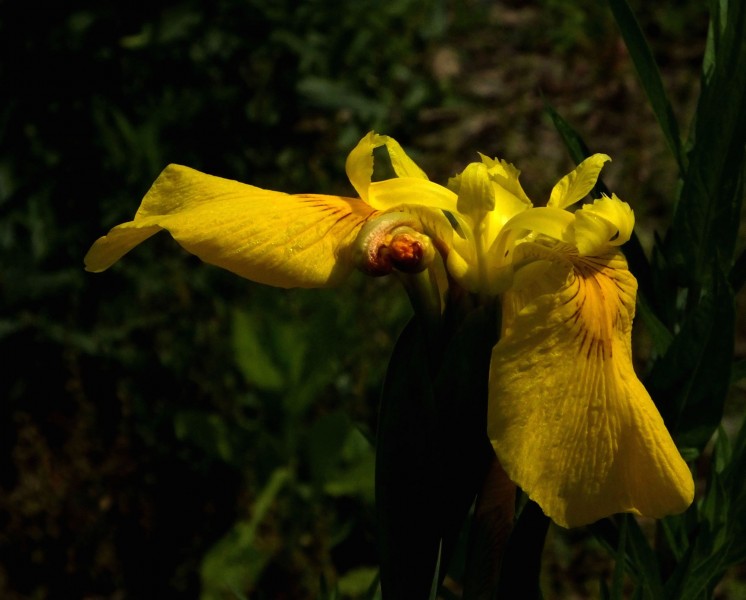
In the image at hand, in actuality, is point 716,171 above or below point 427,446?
above

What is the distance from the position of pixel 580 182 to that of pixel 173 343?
183 centimetres

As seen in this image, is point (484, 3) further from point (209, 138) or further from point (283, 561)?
point (283, 561)

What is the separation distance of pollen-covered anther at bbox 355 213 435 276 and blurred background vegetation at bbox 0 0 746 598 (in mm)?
1260

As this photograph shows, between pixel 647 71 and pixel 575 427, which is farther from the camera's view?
pixel 647 71

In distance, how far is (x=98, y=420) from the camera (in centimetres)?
272

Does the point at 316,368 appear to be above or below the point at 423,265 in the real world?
below

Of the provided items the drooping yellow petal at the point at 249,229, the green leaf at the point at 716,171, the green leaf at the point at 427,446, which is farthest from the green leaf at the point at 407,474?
the green leaf at the point at 716,171

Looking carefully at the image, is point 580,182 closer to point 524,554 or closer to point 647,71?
point 647,71

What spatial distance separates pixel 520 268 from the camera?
1062mm

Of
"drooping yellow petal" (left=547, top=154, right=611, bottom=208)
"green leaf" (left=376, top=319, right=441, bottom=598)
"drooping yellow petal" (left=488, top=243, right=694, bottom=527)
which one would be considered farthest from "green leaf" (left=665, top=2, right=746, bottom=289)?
"green leaf" (left=376, top=319, right=441, bottom=598)

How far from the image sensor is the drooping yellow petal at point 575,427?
93 cm

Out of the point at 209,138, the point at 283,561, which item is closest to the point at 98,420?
the point at 283,561

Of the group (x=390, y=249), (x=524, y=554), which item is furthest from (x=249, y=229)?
(x=524, y=554)

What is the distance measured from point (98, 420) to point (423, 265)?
74.1 inches
